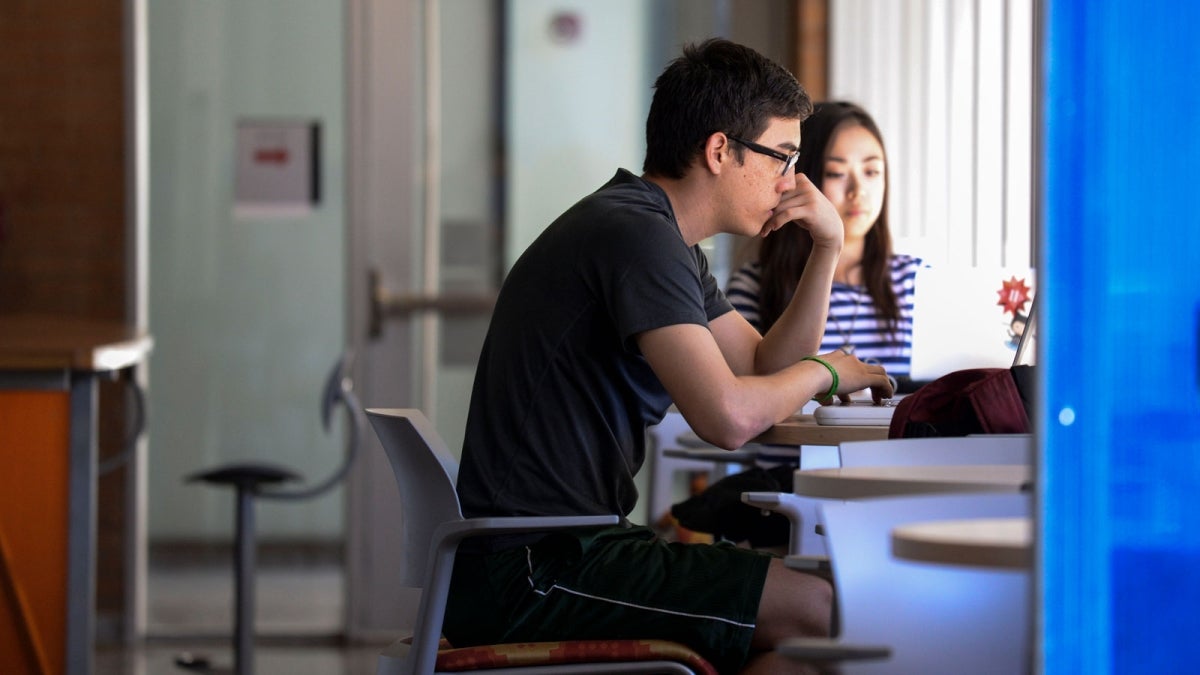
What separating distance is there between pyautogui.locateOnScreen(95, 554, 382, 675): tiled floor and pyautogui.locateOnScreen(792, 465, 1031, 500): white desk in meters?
2.91

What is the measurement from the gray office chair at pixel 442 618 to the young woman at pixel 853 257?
147cm

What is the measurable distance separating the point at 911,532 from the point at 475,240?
3575mm

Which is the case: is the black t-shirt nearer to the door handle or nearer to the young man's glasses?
the young man's glasses

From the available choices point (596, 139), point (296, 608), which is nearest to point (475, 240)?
point (596, 139)

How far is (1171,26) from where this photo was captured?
46.6 inches

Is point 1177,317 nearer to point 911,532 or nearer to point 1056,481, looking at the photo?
point 1056,481

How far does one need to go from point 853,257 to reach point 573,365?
58.6 inches

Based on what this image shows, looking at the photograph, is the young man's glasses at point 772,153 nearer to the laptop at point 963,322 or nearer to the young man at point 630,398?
the young man at point 630,398

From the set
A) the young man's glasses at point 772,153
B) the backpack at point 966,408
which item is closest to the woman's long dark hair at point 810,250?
the young man's glasses at point 772,153

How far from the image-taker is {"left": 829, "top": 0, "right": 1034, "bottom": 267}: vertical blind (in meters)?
3.85

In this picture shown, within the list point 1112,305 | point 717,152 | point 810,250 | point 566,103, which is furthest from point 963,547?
point 566,103

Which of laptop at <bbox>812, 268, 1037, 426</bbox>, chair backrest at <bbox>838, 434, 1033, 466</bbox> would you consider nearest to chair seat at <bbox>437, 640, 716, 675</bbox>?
chair backrest at <bbox>838, 434, 1033, 466</bbox>

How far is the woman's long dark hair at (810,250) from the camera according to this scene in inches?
133

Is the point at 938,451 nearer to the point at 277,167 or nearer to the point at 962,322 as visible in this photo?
the point at 962,322
